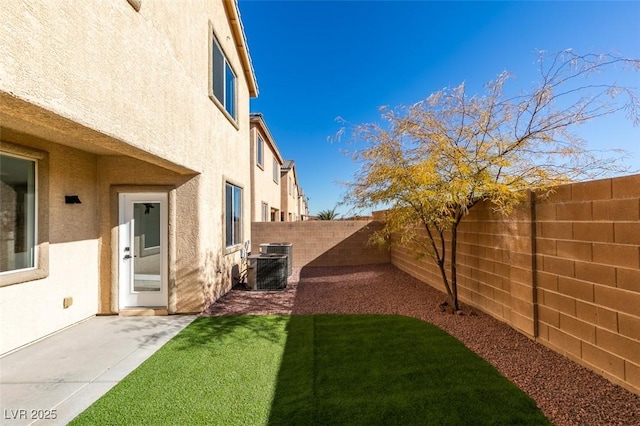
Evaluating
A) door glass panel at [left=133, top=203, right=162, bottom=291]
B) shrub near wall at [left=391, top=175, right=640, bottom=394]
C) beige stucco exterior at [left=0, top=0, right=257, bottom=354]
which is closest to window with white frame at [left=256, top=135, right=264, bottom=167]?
beige stucco exterior at [left=0, top=0, right=257, bottom=354]

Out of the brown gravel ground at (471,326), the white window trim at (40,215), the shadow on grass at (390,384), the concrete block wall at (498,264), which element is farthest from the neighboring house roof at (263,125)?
the shadow on grass at (390,384)

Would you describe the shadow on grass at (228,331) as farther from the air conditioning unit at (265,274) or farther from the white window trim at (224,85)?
the white window trim at (224,85)

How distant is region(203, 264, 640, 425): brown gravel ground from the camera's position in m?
3.11

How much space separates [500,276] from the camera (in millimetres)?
5496

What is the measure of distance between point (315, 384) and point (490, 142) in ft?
16.2

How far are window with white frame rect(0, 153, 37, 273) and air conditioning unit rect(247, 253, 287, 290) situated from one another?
4955 mm

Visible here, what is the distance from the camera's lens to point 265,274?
29.4ft

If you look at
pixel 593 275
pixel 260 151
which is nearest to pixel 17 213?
pixel 593 275

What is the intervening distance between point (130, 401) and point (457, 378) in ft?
13.2

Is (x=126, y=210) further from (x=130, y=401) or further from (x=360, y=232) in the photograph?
(x=360, y=232)

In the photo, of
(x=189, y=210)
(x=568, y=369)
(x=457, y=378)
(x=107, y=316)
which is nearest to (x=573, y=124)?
(x=568, y=369)

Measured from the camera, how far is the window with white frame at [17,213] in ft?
15.3

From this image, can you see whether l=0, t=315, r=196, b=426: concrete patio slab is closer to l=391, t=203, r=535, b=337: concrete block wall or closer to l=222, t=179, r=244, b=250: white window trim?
l=222, t=179, r=244, b=250: white window trim

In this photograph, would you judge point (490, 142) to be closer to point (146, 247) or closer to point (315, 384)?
point (315, 384)
